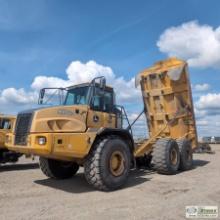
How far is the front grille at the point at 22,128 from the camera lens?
7305 mm

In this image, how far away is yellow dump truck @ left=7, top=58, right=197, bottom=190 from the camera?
7125mm

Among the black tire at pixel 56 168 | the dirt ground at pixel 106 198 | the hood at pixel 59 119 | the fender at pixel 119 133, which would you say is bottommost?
the dirt ground at pixel 106 198

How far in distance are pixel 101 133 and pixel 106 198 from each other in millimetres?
1666

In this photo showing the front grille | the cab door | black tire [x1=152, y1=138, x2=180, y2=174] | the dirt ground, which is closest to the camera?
the dirt ground

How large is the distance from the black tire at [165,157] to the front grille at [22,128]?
4.53 meters

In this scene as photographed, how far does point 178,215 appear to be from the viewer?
5.49m

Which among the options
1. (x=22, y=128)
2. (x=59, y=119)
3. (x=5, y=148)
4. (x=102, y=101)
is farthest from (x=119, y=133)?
(x=5, y=148)

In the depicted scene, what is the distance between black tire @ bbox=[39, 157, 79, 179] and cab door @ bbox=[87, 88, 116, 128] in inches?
77.7

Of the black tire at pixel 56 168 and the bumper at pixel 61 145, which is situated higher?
the bumper at pixel 61 145

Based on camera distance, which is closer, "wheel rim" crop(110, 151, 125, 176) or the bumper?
the bumper

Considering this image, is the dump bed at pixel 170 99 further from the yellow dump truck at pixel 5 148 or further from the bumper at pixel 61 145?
the yellow dump truck at pixel 5 148

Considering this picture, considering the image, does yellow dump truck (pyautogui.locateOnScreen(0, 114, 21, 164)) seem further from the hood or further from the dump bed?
the hood

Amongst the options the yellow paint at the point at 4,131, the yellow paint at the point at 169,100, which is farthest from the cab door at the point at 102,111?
the yellow paint at the point at 4,131

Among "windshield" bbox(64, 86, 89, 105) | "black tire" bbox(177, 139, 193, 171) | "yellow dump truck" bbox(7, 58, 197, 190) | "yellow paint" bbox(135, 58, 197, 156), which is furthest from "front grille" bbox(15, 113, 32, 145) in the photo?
"black tire" bbox(177, 139, 193, 171)
